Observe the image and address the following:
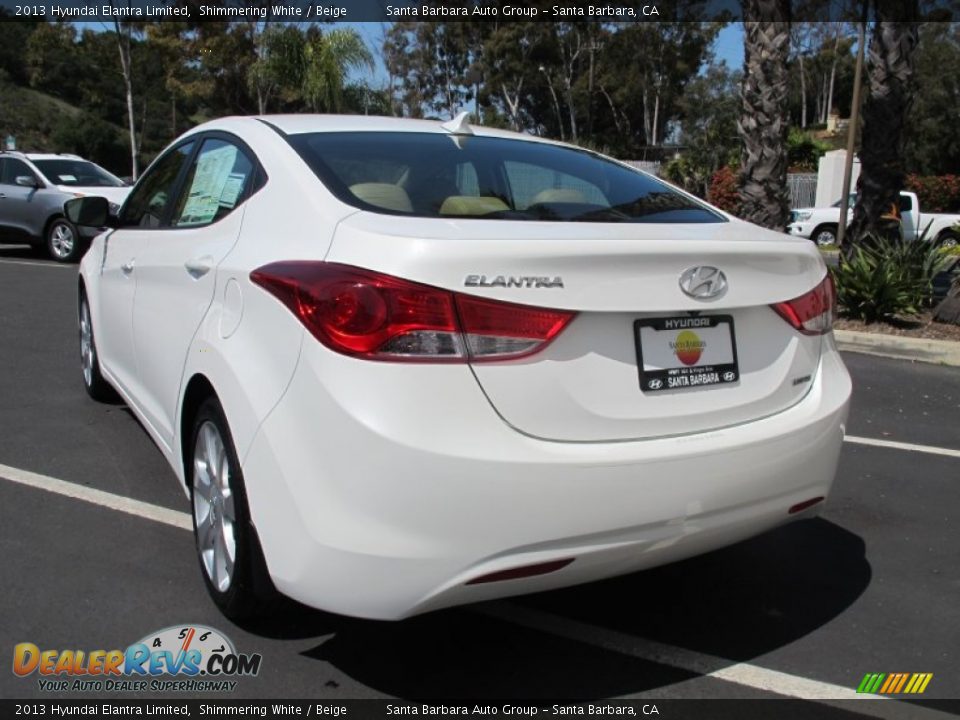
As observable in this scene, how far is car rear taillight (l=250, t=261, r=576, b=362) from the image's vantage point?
2.39 metres

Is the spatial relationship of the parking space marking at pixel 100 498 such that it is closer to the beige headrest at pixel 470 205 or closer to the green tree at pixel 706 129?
the beige headrest at pixel 470 205

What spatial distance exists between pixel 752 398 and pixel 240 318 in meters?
1.60

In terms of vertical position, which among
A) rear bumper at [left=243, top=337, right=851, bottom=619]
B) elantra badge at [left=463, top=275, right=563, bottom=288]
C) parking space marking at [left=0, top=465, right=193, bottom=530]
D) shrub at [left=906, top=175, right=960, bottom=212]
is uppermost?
elantra badge at [left=463, top=275, right=563, bottom=288]

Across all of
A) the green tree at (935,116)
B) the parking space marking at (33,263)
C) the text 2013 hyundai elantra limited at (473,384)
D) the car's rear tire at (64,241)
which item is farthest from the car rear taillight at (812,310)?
the green tree at (935,116)

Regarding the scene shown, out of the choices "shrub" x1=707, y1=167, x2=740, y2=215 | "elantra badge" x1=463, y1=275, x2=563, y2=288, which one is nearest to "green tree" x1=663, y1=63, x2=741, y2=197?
"shrub" x1=707, y1=167, x2=740, y2=215

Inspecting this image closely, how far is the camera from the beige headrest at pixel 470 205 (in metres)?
2.92

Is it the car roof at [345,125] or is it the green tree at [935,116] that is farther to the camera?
the green tree at [935,116]

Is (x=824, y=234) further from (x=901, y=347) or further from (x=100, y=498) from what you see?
(x=100, y=498)

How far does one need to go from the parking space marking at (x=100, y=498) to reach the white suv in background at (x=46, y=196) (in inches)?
379

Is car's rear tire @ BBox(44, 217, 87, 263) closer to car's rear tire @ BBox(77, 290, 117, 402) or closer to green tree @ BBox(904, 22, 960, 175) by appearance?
car's rear tire @ BBox(77, 290, 117, 402)

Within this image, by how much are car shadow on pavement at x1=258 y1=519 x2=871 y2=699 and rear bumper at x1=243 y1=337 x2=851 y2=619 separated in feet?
1.45

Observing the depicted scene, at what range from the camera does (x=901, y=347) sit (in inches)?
319

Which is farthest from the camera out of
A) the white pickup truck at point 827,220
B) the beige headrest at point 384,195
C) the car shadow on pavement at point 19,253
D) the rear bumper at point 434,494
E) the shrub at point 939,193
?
the shrub at point 939,193

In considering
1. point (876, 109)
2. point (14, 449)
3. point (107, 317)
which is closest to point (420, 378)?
point (107, 317)
